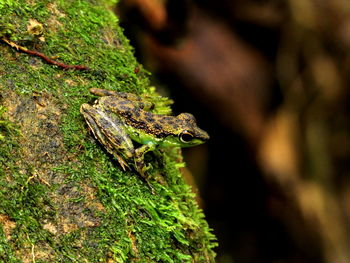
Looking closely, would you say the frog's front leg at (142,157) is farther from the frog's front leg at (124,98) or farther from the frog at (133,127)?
the frog's front leg at (124,98)

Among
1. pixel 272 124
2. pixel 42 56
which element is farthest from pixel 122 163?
pixel 272 124

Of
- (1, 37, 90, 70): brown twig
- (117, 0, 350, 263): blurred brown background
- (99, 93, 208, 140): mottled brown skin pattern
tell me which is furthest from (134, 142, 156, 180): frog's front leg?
(117, 0, 350, 263): blurred brown background

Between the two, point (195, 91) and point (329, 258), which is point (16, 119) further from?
point (329, 258)

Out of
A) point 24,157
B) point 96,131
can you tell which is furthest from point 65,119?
point 24,157

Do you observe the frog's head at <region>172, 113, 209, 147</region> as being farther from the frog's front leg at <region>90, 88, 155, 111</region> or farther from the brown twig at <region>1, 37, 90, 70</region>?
the brown twig at <region>1, 37, 90, 70</region>

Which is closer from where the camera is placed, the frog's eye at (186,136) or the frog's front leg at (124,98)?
the frog's front leg at (124,98)

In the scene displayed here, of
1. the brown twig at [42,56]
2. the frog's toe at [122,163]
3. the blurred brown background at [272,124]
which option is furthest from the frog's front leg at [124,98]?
the blurred brown background at [272,124]
